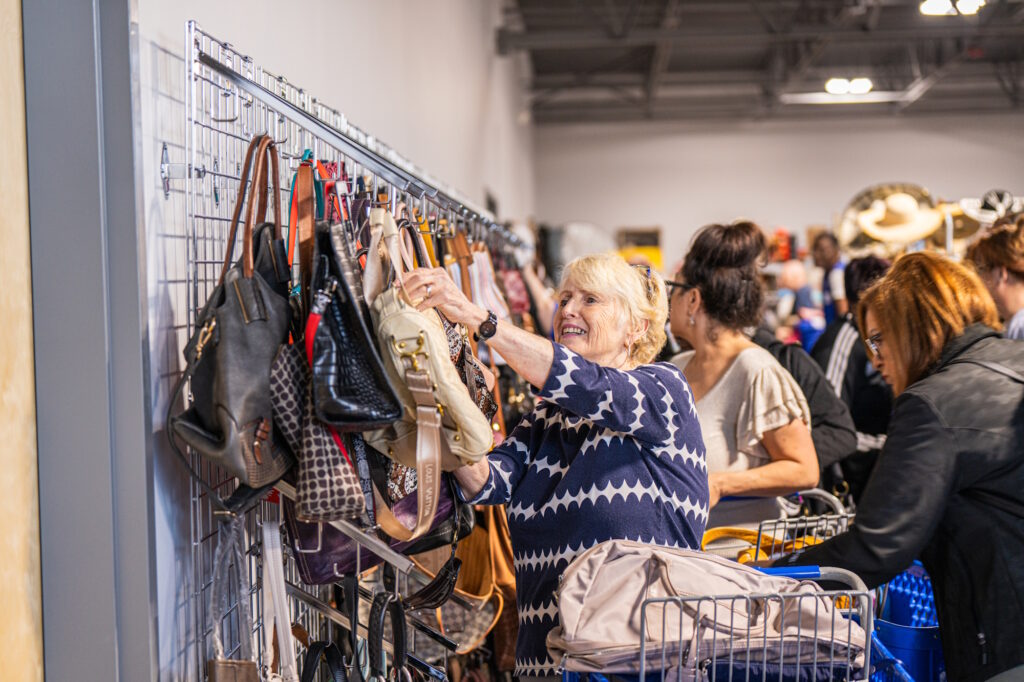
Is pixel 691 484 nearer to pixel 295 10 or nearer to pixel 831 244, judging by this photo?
pixel 295 10

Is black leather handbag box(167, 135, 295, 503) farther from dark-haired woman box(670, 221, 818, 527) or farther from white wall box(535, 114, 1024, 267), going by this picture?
white wall box(535, 114, 1024, 267)

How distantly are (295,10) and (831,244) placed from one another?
242 inches

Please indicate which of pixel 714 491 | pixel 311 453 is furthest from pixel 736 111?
pixel 311 453

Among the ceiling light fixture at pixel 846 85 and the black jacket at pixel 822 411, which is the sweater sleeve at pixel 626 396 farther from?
the ceiling light fixture at pixel 846 85

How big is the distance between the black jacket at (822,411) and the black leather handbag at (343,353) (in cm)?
207

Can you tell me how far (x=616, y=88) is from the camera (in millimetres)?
15977

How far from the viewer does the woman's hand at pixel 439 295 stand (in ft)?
5.81

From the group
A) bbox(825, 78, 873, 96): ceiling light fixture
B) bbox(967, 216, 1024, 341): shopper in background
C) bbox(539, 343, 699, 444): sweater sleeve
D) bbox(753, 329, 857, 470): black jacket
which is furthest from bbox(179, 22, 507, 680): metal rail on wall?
bbox(825, 78, 873, 96): ceiling light fixture

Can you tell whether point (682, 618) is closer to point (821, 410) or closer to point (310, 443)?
point (310, 443)

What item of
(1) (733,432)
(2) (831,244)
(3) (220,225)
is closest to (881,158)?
(2) (831,244)

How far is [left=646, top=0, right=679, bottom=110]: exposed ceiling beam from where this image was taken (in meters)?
12.2

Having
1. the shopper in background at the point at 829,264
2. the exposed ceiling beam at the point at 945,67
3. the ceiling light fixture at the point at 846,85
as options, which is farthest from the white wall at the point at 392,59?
the exposed ceiling beam at the point at 945,67

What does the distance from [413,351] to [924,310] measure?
46.5 inches

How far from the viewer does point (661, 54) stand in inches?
539
